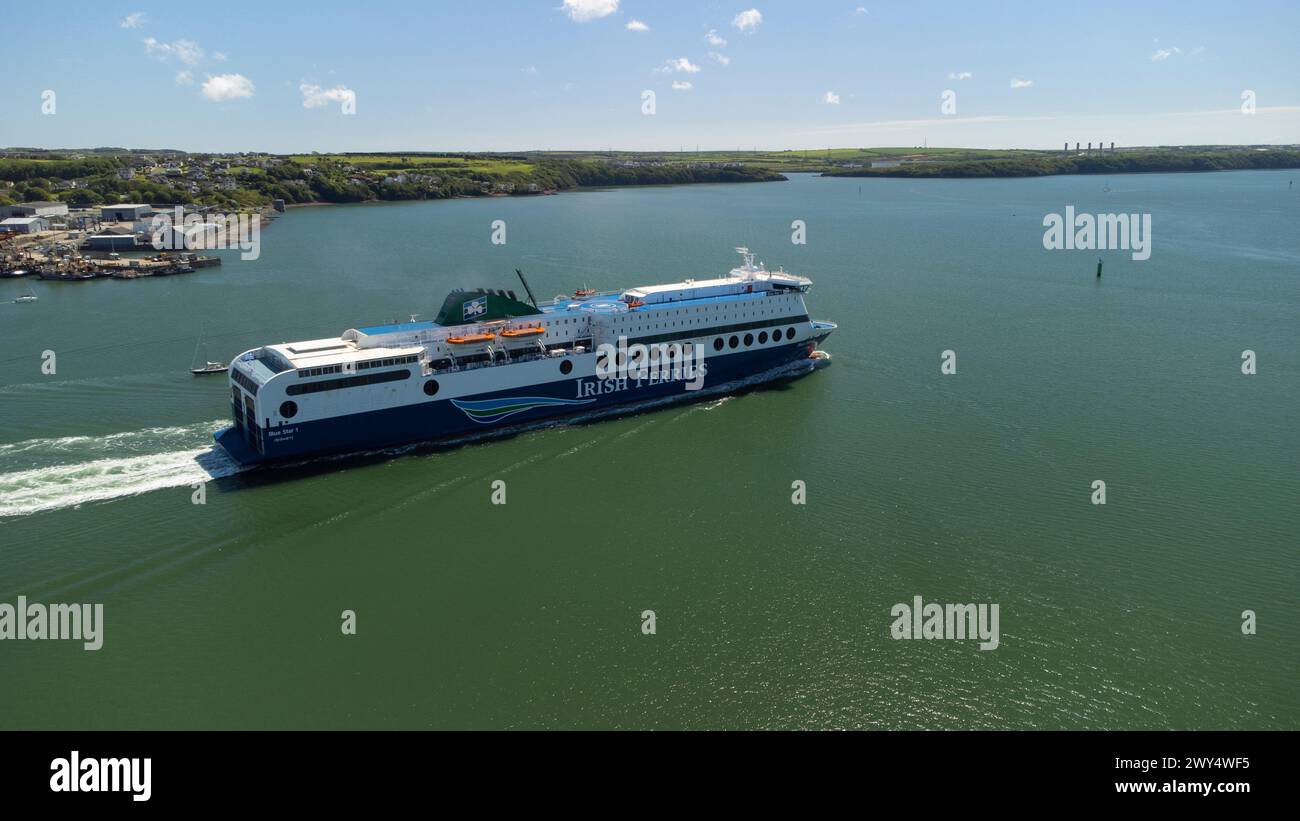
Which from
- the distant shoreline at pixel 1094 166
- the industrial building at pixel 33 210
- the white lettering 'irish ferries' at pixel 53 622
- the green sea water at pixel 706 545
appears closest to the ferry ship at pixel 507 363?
the green sea water at pixel 706 545

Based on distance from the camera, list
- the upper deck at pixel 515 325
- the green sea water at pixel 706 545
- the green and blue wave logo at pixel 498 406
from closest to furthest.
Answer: the green sea water at pixel 706 545 → the upper deck at pixel 515 325 → the green and blue wave logo at pixel 498 406

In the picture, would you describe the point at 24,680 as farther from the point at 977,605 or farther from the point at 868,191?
the point at 868,191

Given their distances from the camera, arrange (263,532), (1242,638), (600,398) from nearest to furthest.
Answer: (1242,638) → (263,532) → (600,398)

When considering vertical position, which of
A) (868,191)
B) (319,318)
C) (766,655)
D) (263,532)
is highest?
(868,191)

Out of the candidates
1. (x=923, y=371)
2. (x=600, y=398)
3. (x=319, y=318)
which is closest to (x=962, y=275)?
(x=923, y=371)

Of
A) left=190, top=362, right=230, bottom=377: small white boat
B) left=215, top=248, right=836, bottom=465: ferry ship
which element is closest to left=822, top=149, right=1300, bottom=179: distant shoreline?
left=215, top=248, right=836, bottom=465: ferry ship

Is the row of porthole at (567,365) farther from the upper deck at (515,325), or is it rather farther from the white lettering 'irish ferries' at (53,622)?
the white lettering 'irish ferries' at (53,622)

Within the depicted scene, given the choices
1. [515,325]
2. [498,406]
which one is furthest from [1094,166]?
[498,406]
